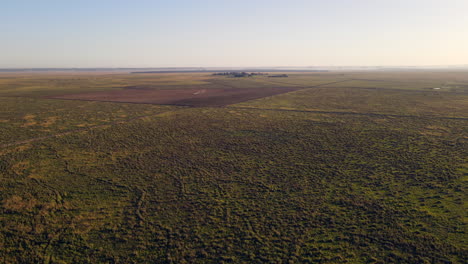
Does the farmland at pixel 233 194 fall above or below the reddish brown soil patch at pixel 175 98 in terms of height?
below

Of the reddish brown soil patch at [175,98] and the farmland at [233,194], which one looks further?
the reddish brown soil patch at [175,98]

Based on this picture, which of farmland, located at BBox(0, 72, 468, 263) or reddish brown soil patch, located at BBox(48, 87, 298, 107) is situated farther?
reddish brown soil patch, located at BBox(48, 87, 298, 107)

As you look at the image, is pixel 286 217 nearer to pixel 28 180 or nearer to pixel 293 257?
pixel 293 257

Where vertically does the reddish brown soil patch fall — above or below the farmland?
above

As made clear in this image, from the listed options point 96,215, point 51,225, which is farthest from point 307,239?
point 51,225

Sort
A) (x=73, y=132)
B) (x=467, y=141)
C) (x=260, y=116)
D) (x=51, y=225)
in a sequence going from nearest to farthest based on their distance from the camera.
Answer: (x=51, y=225), (x=467, y=141), (x=73, y=132), (x=260, y=116)

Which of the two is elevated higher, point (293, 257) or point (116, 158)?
point (116, 158)

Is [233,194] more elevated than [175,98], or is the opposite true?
[175,98]

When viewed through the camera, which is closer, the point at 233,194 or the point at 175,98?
the point at 233,194
